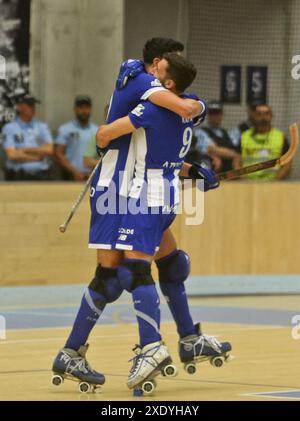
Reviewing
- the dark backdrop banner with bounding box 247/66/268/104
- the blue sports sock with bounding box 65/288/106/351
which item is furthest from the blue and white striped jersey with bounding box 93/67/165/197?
the dark backdrop banner with bounding box 247/66/268/104

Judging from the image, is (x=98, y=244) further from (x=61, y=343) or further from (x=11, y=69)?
(x=11, y=69)

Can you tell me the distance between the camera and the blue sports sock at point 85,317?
7.92 metres

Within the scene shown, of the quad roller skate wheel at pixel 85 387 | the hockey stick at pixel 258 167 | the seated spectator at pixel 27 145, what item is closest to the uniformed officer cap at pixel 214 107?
the seated spectator at pixel 27 145

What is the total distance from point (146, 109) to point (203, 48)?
9522 millimetres

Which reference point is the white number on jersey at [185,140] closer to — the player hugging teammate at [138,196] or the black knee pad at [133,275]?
the player hugging teammate at [138,196]

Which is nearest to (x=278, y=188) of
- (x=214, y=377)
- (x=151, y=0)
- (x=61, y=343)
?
(x=151, y=0)

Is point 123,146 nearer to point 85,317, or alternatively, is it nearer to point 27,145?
point 85,317

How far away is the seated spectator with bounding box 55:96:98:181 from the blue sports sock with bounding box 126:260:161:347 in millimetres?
7343

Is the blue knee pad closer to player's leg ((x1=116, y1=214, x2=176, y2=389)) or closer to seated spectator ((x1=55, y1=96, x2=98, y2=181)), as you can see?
player's leg ((x1=116, y1=214, x2=176, y2=389))

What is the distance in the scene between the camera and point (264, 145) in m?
16.1

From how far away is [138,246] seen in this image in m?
7.77

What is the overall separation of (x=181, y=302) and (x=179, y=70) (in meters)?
1.49

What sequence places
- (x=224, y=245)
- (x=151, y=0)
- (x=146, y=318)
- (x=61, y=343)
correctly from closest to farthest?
(x=146, y=318) < (x=61, y=343) < (x=224, y=245) < (x=151, y=0)

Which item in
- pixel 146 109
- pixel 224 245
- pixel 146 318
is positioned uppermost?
pixel 146 109
